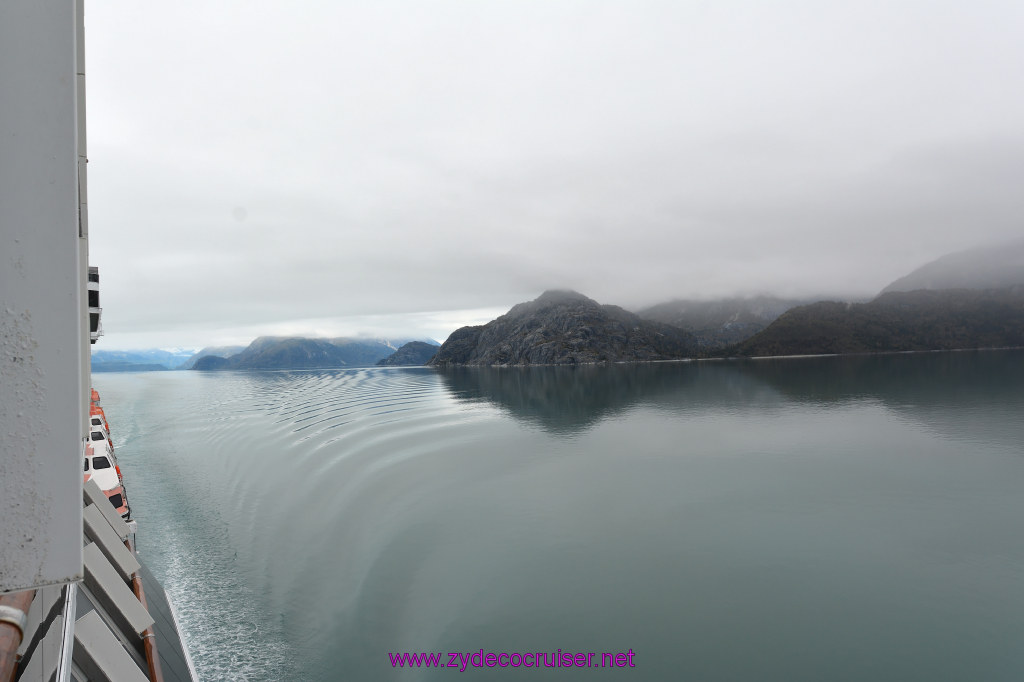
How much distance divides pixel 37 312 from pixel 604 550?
1790 cm

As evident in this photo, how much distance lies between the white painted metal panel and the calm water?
11243 millimetres

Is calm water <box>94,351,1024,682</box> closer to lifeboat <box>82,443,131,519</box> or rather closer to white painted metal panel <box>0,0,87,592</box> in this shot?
lifeboat <box>82,443,131,519</box>

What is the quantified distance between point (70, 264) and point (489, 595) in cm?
1477

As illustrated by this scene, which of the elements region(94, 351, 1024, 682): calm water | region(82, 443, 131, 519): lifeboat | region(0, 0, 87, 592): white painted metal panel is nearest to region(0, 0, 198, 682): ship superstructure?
region(0, 0, 87, 592): white painted metal panel

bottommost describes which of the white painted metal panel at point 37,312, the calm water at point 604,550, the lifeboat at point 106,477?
the calm water at point 604,550

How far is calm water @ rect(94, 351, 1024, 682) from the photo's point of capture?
11445 mm

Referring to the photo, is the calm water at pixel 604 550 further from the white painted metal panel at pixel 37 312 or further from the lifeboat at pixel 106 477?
the white painted metal panel at pixel 37 312

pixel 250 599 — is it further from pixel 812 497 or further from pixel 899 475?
pixel 899 475

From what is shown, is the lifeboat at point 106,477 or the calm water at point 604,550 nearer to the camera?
the calm water at point 604,550

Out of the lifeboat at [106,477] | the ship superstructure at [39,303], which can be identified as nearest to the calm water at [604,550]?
the lifeboat at [106,477]

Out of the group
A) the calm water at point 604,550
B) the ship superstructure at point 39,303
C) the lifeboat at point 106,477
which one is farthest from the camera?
the lifeboat at point 106,477

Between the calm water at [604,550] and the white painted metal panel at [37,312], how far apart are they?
443 inches

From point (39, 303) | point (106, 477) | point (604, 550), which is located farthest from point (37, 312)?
point (106, 477)

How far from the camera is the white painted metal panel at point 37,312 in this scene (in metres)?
1.99
